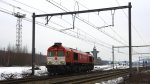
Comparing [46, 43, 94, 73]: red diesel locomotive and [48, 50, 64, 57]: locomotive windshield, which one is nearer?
[46, 43, 94, 73]: red diesel locomotive

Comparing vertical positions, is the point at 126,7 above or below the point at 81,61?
above

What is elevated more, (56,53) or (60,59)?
(56,53)

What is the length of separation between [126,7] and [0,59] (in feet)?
287

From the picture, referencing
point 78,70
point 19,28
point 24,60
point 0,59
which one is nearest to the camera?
point 78,70

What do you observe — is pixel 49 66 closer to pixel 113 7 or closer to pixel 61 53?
pixel 61 53

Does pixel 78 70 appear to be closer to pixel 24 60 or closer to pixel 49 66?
pixel 49 66

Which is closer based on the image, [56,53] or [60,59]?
[60,59]

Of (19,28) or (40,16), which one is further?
(19,28)

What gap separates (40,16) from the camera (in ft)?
114

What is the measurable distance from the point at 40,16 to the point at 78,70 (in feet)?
33.7

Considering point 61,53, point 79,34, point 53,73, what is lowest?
point 53,73

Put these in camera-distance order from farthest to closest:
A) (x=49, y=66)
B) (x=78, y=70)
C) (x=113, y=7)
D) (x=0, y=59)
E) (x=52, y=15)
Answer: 1. (x=0, y=59)
2. (x=78, y=70)
3. (x=49, y=66)
4. (x=52, y=15)
5. (x=113, y=7)

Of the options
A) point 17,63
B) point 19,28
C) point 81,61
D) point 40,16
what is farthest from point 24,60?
point 40,16

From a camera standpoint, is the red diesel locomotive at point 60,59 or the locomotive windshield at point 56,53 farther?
the locomotive windshield at point 56,53
